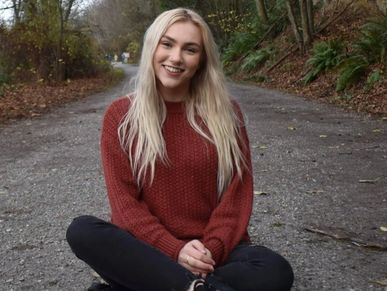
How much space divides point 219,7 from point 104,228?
2723 centimetres

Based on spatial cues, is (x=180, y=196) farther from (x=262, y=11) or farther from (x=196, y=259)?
(x=262, y=11)

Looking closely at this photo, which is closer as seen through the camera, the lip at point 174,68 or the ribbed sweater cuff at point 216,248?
the ribbed sweater cuff at point 216,248

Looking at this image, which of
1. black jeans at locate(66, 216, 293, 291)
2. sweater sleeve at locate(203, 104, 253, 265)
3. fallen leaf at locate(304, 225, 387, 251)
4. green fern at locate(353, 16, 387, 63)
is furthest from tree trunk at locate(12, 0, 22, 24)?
black jeans at locate(66, 216, 293, 291)

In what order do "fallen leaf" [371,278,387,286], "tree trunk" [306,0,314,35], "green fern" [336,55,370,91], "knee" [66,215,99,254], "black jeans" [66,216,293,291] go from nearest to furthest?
"black jeans" [66,216,293,291], "knee" [66,215,99,254], "fallen leaf" [371,278,387,286], "green fern" [336,55,370,91], "tree trunk" [306,0,314,35]

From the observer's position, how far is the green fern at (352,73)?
38.0 feet

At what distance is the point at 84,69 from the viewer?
23375 mm

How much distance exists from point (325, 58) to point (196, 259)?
12.5 metres

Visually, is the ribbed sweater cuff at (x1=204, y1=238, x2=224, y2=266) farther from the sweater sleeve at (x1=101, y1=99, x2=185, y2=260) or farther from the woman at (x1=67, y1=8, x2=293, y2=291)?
the sweater sleeve at (x1=101, y1=99, x2=185, y2=260)

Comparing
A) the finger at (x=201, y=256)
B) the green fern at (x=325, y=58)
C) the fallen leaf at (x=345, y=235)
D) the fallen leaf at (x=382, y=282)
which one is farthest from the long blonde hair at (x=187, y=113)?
the green fern at (x=325, y=58)

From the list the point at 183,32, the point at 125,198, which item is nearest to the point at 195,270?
the point at 125,198

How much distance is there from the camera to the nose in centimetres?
270

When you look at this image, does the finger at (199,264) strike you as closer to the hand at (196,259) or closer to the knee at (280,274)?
the hand at (196,259)

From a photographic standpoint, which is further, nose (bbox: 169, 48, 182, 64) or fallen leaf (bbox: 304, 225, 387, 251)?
fallen leaf (bbox: 304, 225, 387, 251)

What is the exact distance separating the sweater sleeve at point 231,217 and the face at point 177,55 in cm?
44
